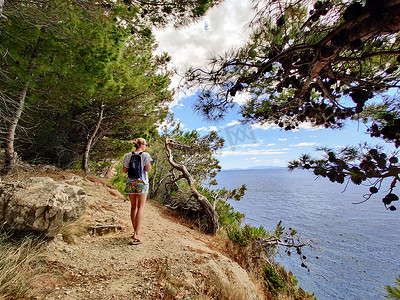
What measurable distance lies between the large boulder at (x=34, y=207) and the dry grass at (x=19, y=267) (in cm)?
15

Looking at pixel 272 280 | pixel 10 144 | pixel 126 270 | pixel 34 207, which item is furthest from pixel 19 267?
pixel 272 280

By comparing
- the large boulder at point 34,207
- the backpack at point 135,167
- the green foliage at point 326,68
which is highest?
the green foliage at point 326,68

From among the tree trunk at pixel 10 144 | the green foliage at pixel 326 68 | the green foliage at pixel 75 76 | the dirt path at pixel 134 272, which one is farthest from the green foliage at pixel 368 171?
the tree trunk at pixel 10 144

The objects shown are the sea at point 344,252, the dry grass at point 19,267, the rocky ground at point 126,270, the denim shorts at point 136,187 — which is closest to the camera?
the dry grass at point 19,267

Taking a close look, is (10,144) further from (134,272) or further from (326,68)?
(326,68)

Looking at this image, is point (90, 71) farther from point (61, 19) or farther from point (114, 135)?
point (114, 135)

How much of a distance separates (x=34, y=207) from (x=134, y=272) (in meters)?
1.53

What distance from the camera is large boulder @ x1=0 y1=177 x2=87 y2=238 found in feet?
7.21

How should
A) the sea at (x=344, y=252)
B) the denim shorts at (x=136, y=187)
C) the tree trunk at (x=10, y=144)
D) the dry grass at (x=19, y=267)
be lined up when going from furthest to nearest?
the sea at (x=344, y=252), the tree trunk at (x=10, y=144), the denim shorts at (x=136, y=187), the dry grass at (x=19, y=267)

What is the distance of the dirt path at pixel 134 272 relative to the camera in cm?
187

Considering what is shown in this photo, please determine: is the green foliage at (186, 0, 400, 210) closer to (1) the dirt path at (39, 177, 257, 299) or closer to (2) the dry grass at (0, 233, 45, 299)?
(1) the dirt path at (39, 177, 257, 299)

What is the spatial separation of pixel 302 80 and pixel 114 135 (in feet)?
27.2

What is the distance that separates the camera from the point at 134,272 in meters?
2.26

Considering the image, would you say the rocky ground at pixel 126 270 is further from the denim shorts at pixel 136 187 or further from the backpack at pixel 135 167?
the backpack at pixel 135 167
